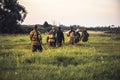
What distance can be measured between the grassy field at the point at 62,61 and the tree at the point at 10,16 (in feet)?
0.56

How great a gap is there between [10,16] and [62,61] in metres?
1.44

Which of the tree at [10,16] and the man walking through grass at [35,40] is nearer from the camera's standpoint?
the tree at [10,16]

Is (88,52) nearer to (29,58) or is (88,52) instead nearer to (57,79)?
(29,58)

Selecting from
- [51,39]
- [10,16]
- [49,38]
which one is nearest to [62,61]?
[10,16]

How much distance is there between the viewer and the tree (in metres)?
6.42

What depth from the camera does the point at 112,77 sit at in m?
6.16

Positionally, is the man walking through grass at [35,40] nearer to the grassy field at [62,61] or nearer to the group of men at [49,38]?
the group of men at [49,38]

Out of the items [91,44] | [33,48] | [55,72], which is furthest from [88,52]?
[55,72]

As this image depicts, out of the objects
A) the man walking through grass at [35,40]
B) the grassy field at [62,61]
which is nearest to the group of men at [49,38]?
the man walking through grass at [35,40]

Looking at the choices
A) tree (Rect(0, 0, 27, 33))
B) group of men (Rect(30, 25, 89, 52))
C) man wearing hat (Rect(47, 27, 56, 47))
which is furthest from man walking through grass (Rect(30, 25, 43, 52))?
tree (Rect(0, 0, 27, 33))

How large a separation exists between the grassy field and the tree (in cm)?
17

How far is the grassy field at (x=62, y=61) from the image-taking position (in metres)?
5.95

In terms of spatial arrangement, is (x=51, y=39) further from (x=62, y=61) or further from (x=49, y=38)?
(x=62, y=61)

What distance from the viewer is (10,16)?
653 cm
